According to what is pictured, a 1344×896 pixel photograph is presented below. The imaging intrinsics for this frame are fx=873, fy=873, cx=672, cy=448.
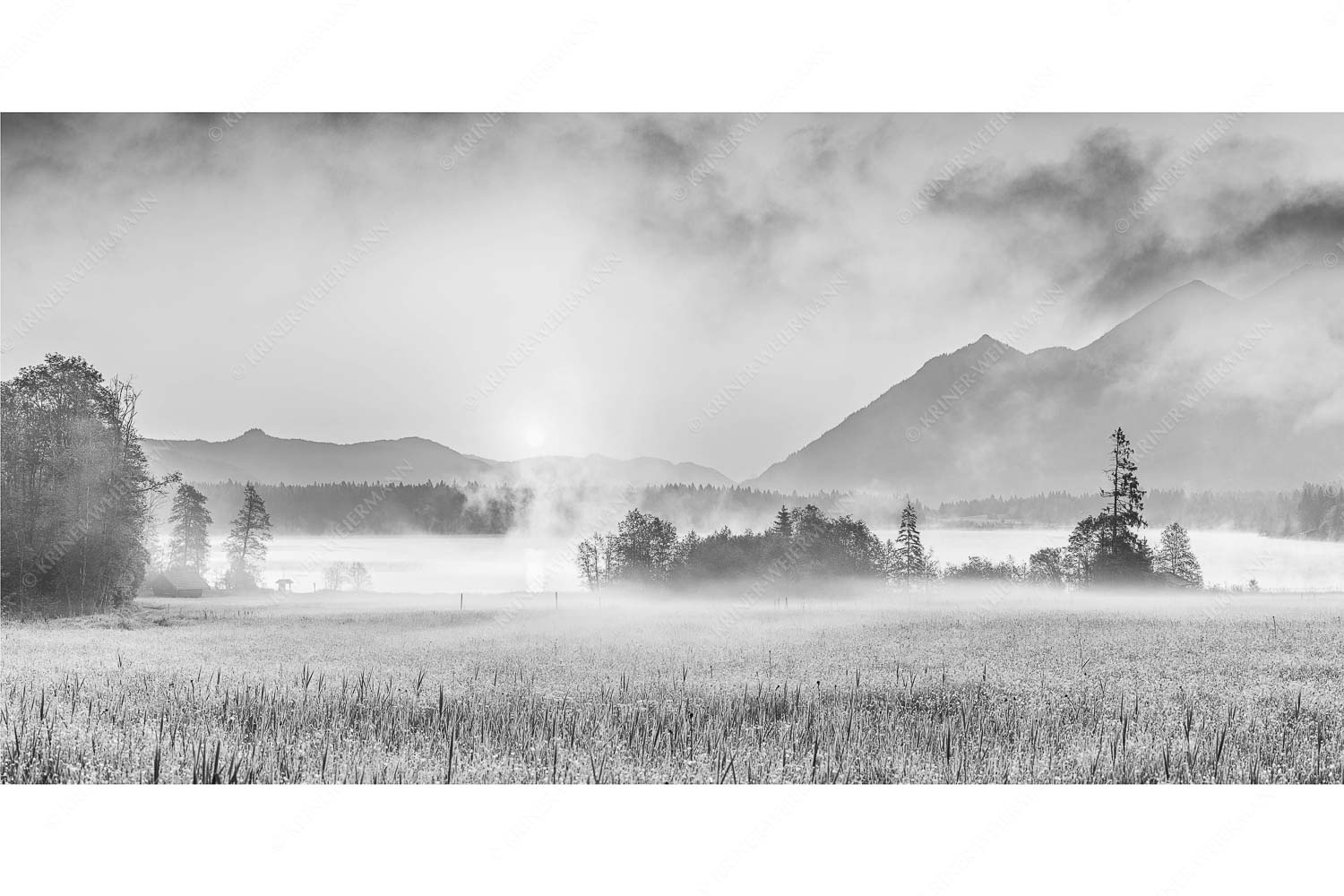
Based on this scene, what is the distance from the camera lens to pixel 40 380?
8625 millimetres

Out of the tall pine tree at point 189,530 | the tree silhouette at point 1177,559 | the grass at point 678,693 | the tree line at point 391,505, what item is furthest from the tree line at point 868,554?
the tall pine tree at point 189,530

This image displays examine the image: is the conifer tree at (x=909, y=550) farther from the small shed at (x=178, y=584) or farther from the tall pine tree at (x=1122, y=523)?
the small shed at (x=178, y=584)

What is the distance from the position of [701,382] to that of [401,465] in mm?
3031

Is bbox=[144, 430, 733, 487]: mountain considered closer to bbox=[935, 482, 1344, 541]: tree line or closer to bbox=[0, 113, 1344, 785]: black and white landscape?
bbox=[0, 113, 1344, 785]: black and white landscape

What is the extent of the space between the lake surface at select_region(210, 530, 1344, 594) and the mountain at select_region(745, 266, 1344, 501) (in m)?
0.59

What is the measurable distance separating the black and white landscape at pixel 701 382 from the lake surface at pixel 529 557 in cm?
4

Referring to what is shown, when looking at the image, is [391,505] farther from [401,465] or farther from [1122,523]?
[1122,523]

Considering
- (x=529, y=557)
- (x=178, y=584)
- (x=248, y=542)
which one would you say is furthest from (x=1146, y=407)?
(x=178, y=584)

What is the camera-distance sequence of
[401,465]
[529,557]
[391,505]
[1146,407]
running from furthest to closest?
[529,557]
[401,465]
[391,505]
[1146,407]

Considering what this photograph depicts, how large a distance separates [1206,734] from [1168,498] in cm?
234

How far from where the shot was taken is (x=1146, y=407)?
8.08m
